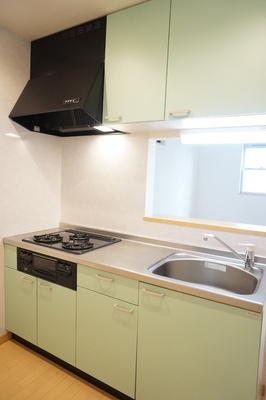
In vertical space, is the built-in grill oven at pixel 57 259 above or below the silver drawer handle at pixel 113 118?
below

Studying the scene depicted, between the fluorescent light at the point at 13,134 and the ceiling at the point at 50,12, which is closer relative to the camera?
the ceiling at the point at 50,12

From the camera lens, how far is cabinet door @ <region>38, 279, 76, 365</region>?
1.68 m

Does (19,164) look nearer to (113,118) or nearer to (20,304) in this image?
(113,118)

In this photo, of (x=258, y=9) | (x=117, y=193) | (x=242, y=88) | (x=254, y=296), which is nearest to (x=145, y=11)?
(x=258, y=9)

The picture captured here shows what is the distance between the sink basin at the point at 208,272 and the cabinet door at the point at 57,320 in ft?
2.14

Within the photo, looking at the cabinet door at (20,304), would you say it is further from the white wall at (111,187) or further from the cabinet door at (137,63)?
the cabinet door at (137,63)

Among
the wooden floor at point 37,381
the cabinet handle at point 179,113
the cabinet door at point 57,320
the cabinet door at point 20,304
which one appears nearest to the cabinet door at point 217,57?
the cabinet handle at point 179,113

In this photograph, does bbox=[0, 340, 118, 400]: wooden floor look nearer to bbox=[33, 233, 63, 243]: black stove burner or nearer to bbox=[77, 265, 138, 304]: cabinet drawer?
bbox=[77, 265, 138, 304]: cabinet drawer

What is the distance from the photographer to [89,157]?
228 centimetres

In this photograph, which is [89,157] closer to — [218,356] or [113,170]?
[113,170]

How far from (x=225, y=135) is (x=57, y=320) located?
171 cm

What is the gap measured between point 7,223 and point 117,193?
0.92 m

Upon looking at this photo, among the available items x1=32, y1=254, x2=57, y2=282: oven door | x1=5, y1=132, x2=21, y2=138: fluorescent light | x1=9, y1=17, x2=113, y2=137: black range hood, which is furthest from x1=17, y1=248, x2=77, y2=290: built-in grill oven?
x1=9, y1=17, x2=113, y2=137: black range hood

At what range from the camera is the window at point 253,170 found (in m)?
4.19
